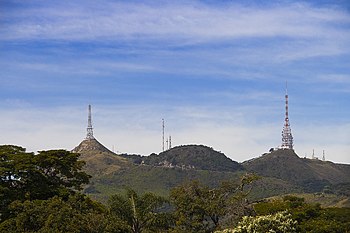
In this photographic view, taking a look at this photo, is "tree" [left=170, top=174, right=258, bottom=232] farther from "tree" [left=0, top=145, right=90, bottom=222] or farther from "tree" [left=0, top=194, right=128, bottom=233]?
"tree" [left=0, top=194, right=128, bottom=233]

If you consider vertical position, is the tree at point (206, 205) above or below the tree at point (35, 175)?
below

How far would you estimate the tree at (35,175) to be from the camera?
3275cm

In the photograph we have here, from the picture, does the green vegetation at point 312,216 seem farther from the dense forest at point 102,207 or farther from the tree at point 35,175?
the tree at point 35,175

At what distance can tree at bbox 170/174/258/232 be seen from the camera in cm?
3581

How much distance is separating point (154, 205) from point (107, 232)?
24.2 feet

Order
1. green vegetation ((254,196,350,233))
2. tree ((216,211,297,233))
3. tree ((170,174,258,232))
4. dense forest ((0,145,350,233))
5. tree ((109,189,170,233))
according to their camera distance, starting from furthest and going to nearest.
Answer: tree ((170,174,258,232)) → green vegetation ((254,196,350,233)) → tree ((109,189,170,233)) → dense forest ((0,145,350,233)) → tree ((216,211,297,233))

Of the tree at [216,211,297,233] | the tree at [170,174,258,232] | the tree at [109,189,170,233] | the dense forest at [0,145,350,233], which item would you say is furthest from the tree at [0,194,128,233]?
the tree at [170,174,258,232]

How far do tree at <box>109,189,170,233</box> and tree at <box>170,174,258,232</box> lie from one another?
1.30m

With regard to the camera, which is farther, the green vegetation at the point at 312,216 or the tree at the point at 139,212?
the green vegetation at the point at 312,216

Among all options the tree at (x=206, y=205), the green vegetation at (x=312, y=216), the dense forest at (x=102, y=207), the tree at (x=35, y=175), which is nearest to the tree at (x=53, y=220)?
the dense forest at (x=102, y=207)

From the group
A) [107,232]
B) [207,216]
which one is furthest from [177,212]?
[107,232]

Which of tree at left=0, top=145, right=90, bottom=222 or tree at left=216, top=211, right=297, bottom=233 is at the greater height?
tree at left=0, top=145, right=90, bottom=222

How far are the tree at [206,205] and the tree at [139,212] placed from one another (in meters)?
1.30

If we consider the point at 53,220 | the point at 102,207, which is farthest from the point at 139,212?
the point at 53,220
